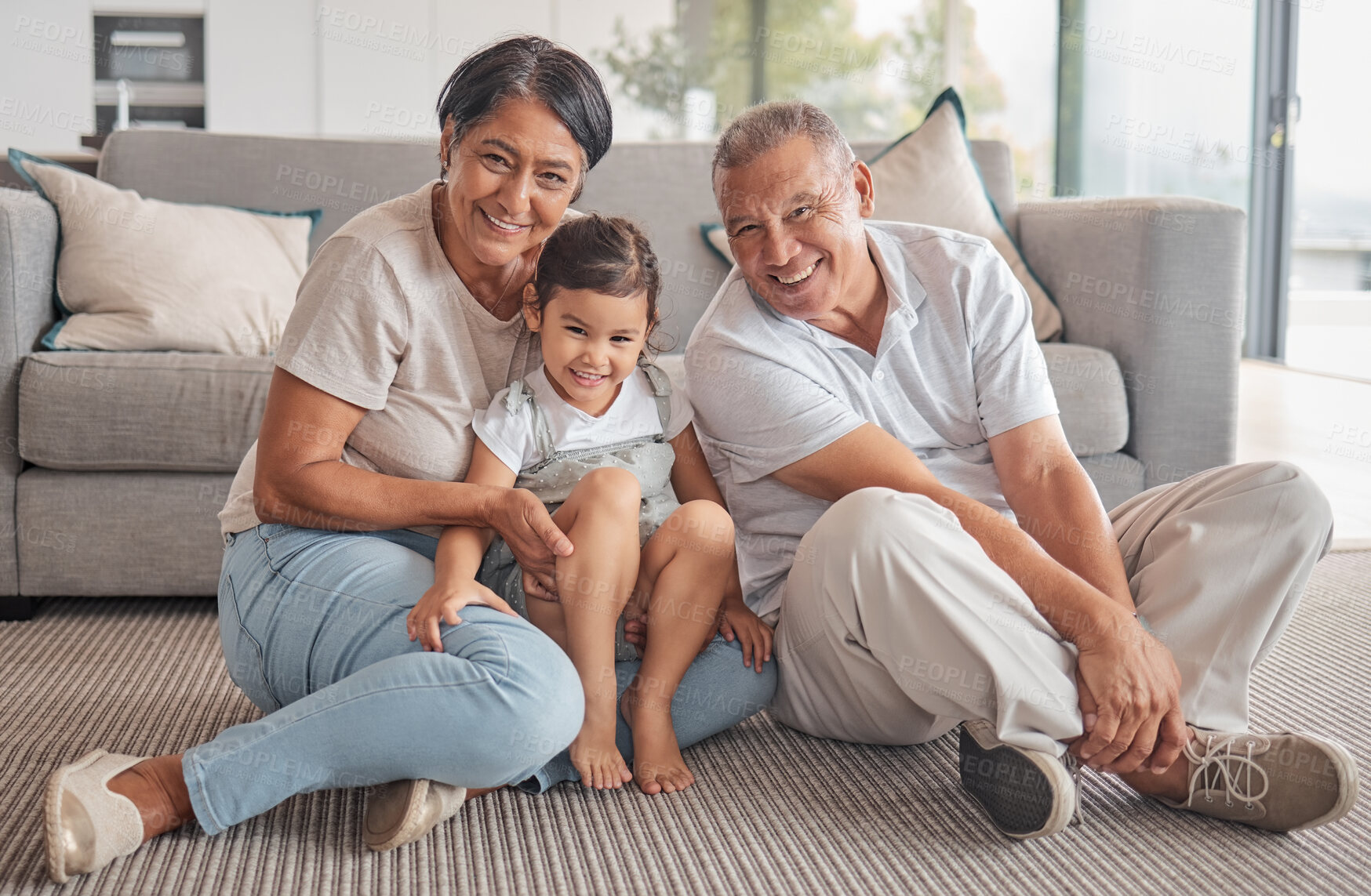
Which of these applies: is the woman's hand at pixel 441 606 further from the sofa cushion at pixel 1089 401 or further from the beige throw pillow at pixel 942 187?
the beige throw pillow at pixel 942 187

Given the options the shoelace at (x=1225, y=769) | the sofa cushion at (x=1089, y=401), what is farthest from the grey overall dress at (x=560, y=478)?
the sofa cushion at (x=1089, y=401)

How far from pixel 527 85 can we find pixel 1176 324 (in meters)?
1.41

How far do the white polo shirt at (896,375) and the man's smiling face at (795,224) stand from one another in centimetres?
5

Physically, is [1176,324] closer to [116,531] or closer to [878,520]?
[878,520]

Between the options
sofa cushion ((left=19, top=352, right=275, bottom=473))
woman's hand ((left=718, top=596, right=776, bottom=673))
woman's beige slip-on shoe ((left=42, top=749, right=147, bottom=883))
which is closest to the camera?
woman's beige slip-on shoe ((left=42, top=749, right=147, bottom=883))

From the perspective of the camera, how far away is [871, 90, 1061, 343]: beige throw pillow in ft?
7.89

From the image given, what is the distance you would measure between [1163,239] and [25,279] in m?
2.06

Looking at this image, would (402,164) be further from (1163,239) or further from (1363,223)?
(1363,223)

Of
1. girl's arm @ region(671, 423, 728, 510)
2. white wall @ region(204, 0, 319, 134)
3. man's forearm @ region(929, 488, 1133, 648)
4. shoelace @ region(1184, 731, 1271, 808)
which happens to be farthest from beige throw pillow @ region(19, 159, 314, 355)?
white wall @ region(204, 0, 319, 134)

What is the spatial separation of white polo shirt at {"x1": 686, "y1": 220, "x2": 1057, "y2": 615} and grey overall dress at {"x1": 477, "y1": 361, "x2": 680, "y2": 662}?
104mm

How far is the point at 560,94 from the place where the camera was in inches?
49.8

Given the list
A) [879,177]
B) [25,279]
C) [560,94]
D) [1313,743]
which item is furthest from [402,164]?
[1313,743]

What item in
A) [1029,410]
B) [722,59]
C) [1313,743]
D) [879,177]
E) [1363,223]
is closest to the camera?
[1313,743]

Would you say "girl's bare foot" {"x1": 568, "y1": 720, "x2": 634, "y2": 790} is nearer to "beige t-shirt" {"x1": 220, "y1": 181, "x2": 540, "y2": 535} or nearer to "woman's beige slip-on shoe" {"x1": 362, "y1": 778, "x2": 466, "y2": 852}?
"woman's beige slip-on shoe" {"x1": 362, "y1": 778, "x2": 466, "y2": 852}
